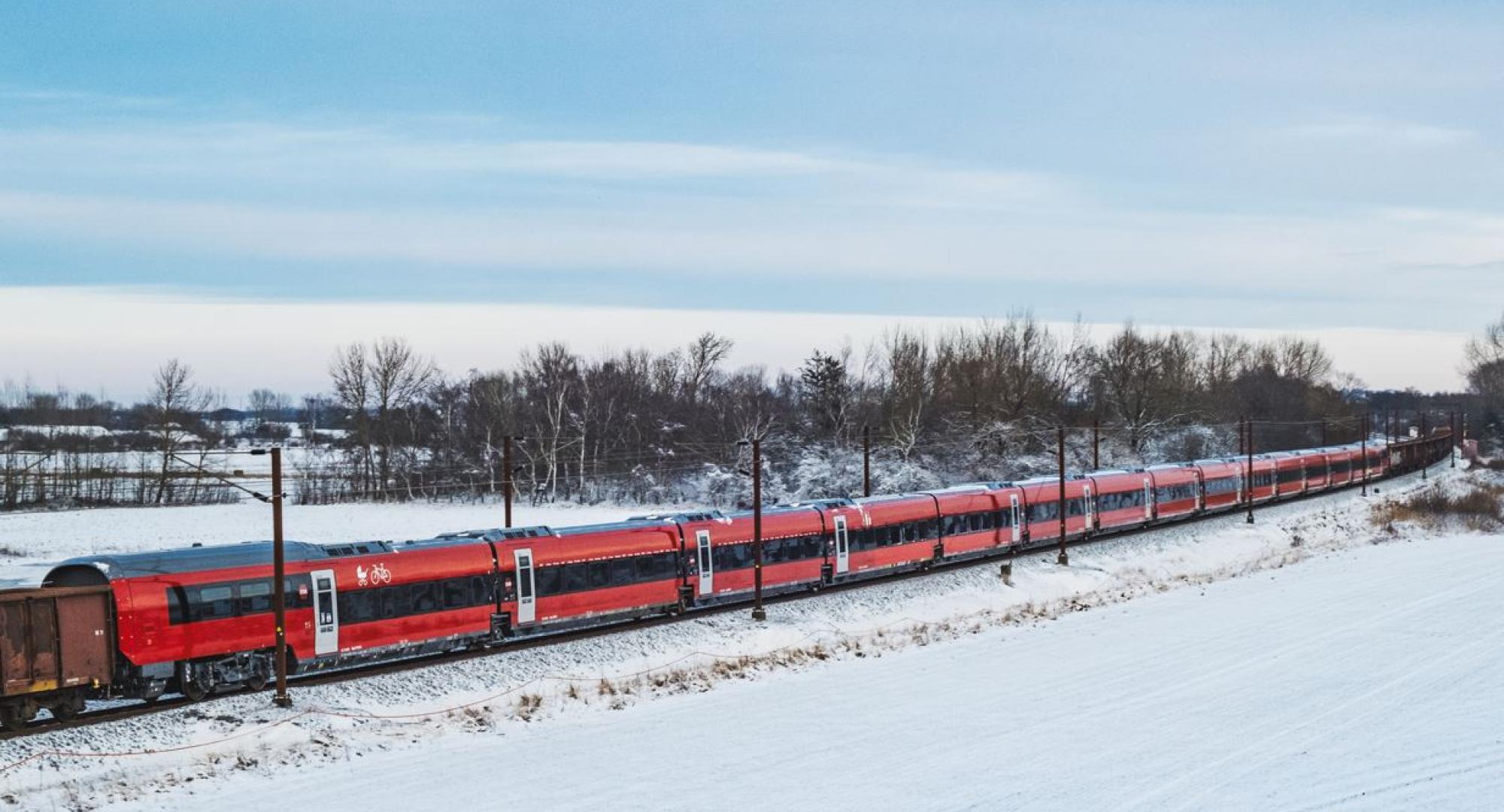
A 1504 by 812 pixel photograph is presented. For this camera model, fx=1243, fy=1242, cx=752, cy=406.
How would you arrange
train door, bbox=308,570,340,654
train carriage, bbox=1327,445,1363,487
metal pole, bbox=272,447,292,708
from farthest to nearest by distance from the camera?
1. train carriage, bbox=1327,445,1363,487
2. train door, bbox=308,570,340,654
3. metal pole, bbox=272,447,292,708

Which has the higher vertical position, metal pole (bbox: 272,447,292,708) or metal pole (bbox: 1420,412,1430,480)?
metal pole (bbox: 272,447,292,708)

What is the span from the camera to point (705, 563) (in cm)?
3928

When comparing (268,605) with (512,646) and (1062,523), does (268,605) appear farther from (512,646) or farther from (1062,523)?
(1062,523)

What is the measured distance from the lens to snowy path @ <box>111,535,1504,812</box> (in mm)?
22469

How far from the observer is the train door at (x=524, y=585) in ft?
110

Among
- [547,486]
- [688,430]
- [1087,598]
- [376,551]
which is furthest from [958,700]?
[688,430]

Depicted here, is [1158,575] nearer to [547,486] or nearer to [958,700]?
[958,700]

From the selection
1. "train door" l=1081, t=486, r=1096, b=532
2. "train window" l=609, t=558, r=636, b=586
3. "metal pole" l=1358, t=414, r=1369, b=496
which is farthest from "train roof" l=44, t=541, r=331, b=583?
"metal pole" l=1358, t=414, r=1369, b=496

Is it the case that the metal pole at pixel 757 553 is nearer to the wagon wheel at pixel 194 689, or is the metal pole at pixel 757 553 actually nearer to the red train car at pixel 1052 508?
the wagon wheel at pixel 194 689

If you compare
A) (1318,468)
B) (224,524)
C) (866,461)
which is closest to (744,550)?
(866,461)

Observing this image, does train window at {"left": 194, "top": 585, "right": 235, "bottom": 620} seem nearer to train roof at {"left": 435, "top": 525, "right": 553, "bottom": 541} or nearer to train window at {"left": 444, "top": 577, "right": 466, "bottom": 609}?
train window at {"left": 444, "top": 577, "right": 466, "bottom": 609}

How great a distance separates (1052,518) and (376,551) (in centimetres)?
3522

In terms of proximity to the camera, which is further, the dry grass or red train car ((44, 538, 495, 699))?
the dry grass

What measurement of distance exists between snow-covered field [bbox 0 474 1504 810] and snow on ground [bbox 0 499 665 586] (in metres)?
29.1
